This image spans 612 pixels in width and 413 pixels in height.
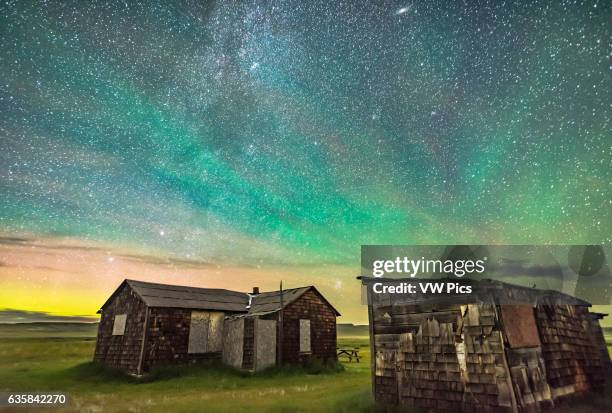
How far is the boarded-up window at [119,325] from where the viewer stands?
69.2 ft

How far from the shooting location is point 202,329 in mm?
21812

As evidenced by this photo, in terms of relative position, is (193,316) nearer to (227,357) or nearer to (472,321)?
(227,357)

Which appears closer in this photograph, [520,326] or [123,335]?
[520,326]

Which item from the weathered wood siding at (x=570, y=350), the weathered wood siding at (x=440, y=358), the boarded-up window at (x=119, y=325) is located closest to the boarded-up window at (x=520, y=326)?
the weathered wood siding at (x=440, y=358)

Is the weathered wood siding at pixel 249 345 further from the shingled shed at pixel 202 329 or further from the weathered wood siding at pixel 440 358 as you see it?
the weathered wood siding at pixel 440 358

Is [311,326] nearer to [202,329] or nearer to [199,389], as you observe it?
[202,329]

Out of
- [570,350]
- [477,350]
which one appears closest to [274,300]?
[477,350]

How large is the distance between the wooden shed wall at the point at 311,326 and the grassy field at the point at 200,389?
5.64 feet

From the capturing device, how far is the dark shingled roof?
21031 mm

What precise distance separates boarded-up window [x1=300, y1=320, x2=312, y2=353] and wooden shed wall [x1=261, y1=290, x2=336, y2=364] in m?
0.26

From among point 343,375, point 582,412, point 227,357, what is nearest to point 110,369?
point 227,357

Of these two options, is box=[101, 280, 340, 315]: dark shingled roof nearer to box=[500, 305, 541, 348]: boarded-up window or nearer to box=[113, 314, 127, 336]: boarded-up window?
box=[113, 314, 127, 336]: boarded-up window

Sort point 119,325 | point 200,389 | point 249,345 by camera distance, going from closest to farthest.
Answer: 1. point 200,389
2. point 249,345
3. point 119,325

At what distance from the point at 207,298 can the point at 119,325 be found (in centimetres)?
531
